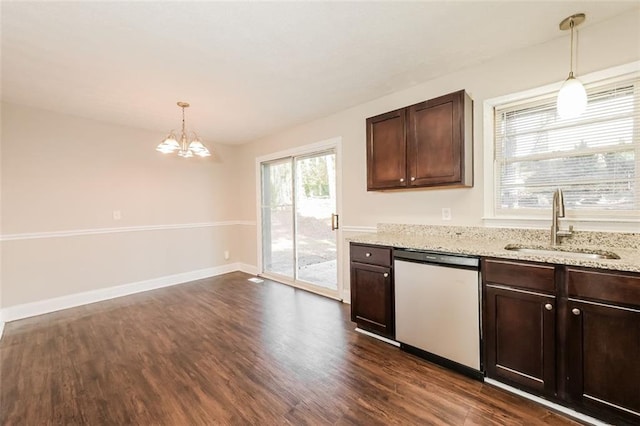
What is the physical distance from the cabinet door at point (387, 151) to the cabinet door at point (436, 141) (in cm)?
9

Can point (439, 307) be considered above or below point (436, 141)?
below

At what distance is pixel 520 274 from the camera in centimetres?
181

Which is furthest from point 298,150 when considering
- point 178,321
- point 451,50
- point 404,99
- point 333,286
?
point 178,321

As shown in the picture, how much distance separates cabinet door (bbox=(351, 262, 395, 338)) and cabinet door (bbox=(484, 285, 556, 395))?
791 millimetres

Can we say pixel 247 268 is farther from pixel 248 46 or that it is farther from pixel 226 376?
pixel 248 46

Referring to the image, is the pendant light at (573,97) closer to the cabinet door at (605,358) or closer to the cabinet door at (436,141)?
the cabinet door at (436,141)

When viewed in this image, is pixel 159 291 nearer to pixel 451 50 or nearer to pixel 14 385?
pixel 14 385

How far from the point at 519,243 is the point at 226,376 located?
258cm

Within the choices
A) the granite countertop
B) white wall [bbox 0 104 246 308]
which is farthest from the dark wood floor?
the granite countertop

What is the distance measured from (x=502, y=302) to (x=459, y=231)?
86 cm

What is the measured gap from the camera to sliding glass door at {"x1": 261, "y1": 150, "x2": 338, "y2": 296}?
3.98m

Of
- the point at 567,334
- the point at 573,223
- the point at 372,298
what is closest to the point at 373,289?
the point at 372,298

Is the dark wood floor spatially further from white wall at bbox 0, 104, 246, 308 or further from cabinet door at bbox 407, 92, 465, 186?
cabinet door at bbox 407, 92, 465, 186

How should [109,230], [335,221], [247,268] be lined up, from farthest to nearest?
[247,268]
[109,230]
[335,221]
